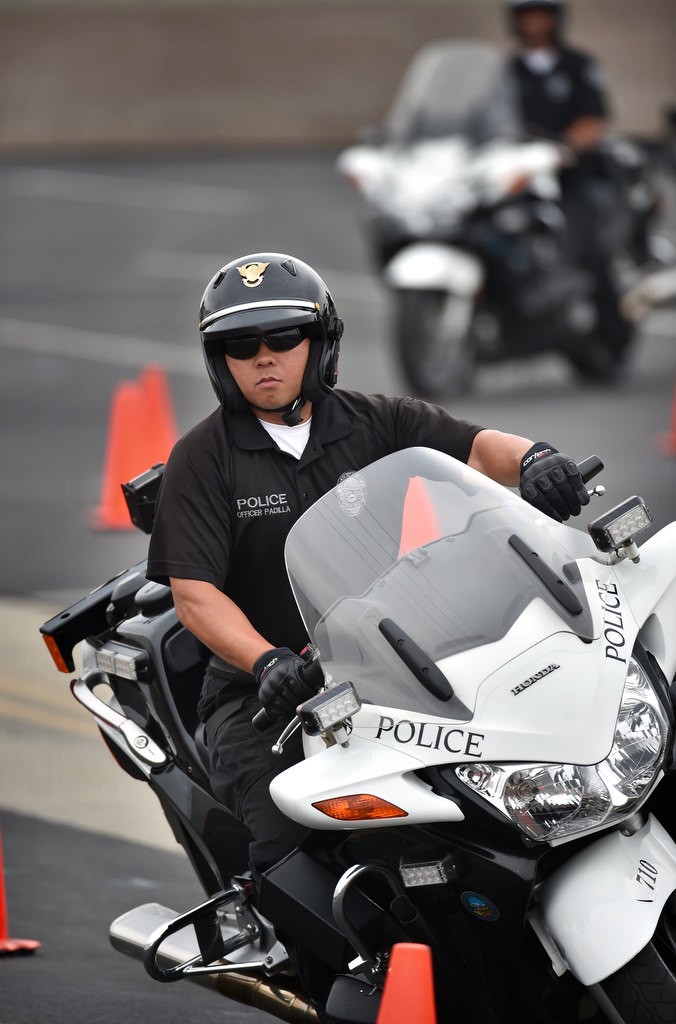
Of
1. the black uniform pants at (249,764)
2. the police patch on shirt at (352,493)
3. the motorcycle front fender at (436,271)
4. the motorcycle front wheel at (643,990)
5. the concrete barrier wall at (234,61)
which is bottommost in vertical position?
the motorcycle front wheel at (643,990)

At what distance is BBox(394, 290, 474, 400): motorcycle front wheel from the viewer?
12.5 m


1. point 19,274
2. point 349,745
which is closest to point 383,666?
point 349,745

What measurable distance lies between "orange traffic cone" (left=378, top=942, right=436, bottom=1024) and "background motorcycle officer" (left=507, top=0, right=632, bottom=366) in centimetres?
964

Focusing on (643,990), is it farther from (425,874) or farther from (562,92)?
(562,92)

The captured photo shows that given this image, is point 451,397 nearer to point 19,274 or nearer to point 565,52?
point 565,52

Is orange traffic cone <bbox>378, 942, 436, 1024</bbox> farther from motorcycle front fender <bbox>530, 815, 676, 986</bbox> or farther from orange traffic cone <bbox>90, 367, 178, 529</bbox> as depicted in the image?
orange traffic cone <bbox>90, 367, 178, 529</bbox>

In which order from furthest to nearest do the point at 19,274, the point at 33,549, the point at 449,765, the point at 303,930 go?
the point at 19,274 < the point at 33,549 < the point at 303,930 < the point at 449,765

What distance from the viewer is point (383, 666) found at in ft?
12.8

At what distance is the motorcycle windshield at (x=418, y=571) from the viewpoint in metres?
3.91

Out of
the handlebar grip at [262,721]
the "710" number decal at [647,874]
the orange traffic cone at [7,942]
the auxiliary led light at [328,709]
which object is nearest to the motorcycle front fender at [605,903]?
the "710" number decal at [647,874]

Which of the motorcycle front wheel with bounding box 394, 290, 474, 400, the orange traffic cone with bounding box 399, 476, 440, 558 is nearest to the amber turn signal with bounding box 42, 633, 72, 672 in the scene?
the orange traffic cone with bounding box 399, 476, 440, 558

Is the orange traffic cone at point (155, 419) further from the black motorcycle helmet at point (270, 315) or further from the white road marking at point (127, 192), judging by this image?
the white road marking at point (127, 192)

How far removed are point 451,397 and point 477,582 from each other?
910cm

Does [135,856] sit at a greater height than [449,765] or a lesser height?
lesser
